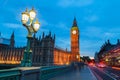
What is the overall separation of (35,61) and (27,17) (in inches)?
2940

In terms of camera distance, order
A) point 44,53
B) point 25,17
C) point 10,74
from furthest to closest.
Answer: point 44,53
point 25,17
point 10,74

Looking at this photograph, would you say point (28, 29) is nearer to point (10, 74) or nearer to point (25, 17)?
point (25, 17)

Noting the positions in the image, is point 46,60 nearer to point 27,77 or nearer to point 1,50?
point 1,50

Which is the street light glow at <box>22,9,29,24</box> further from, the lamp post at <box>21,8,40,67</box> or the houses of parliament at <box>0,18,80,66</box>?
the houses of parliament at <box>0,18,80,66</box>

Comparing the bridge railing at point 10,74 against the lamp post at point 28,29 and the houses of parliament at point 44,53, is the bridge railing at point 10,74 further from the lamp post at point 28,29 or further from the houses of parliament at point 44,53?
the houses of parliament at point 44,53

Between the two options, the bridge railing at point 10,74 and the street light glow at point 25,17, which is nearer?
the bridge railing at point 10,74

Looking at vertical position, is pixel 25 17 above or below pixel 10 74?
above

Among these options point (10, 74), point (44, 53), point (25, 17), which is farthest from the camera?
point (44, 53)

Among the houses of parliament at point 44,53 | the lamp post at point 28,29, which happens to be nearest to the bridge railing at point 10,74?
the lamp post at point 28,29

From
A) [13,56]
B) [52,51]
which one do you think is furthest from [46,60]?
[13,56]

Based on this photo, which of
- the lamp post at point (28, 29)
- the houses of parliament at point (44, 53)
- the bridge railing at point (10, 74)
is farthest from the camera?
the houses of parliament at point (44, 53)

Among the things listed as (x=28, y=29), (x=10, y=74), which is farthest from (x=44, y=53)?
(x=10, y=74)

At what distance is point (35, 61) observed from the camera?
3430 inches

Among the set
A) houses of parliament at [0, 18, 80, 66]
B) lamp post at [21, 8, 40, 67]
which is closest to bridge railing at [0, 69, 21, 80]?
lamp post at [21, 8, 40, 67]
